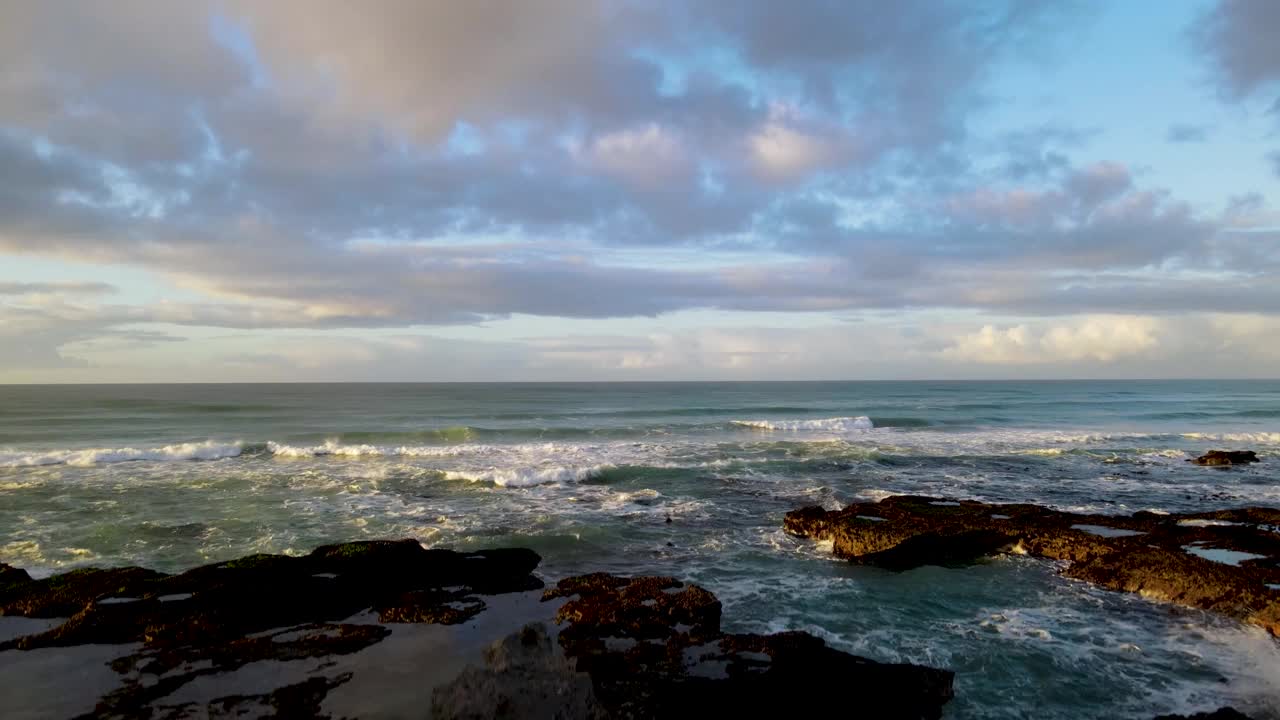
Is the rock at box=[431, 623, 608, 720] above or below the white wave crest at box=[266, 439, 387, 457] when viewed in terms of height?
below

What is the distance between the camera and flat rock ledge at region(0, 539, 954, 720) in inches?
311

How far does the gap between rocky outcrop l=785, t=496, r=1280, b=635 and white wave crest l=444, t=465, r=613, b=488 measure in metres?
10.8

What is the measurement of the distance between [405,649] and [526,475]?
1599 cm

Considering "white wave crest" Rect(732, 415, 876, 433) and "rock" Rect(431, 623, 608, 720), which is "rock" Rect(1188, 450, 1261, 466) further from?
"rock" Rect(431, 623, 608, 720)

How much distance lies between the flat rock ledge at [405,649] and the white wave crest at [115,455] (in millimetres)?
22673

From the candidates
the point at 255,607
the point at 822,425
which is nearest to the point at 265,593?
the point at 255,607

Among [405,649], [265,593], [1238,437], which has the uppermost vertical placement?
[265,593]

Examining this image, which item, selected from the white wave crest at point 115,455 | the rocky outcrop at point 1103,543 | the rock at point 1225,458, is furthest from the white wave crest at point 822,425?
the white wave crest at point 115,455

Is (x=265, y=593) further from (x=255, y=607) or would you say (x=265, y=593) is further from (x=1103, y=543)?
(x=1103, y=543)

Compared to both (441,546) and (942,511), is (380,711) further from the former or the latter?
(942,511)

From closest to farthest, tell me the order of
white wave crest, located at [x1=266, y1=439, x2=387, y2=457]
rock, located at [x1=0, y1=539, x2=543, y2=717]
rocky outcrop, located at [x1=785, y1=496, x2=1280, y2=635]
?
rock, located at [x1=0, y1=539, x2=543, y2=717], rocky outcrop, located at [x1=785, y1=496, x2=1280, y2=635], white wave crest, located at [x1=266, y1=439, x2=387, y2=457]

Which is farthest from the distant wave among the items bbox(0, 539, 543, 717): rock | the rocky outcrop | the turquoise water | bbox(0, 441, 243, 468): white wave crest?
bbox(0, 441, 243, 468): white wave crest

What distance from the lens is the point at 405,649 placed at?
9.52 m

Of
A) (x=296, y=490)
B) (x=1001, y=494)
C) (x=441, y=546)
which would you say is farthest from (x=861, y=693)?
(x=296, y=490)
